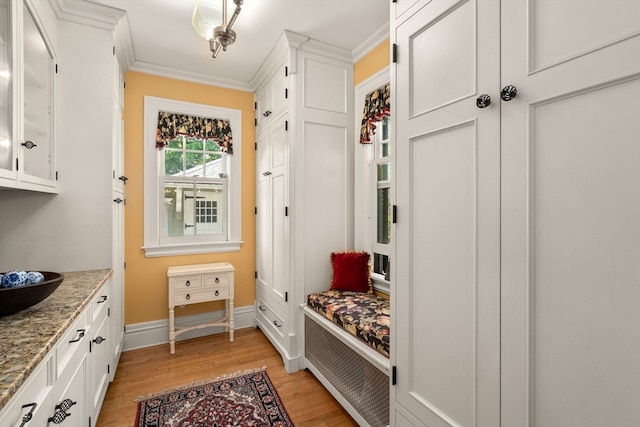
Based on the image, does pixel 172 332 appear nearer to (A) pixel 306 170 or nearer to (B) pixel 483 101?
(A) pixel 306 170

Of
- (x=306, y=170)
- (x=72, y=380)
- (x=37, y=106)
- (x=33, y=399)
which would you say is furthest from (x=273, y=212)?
(x=33, y=399)

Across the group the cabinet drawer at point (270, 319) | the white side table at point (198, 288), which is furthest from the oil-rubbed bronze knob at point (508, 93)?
the white side table at point (198, 288)

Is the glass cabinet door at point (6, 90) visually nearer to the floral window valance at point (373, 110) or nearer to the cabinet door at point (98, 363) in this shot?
the cabinet door at point (98, 363)

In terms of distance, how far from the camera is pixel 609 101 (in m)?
0.79

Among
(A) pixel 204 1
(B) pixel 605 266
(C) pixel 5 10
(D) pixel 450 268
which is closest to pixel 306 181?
(A) pixel 204 1

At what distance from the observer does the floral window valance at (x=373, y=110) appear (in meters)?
2.36

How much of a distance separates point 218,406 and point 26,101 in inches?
82.2

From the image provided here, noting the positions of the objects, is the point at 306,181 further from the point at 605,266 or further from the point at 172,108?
the point at 605,266

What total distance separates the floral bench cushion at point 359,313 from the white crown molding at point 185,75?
2.44 meters

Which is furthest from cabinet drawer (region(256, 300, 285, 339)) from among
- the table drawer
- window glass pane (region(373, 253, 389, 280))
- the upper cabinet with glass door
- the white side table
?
the upper cabinet with glass door

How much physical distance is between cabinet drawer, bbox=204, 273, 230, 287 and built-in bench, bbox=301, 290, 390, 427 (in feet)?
3.26

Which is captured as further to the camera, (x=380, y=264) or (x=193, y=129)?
(x=193, y=129)

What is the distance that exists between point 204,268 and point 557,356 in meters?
2.93

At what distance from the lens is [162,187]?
3.23 metres
